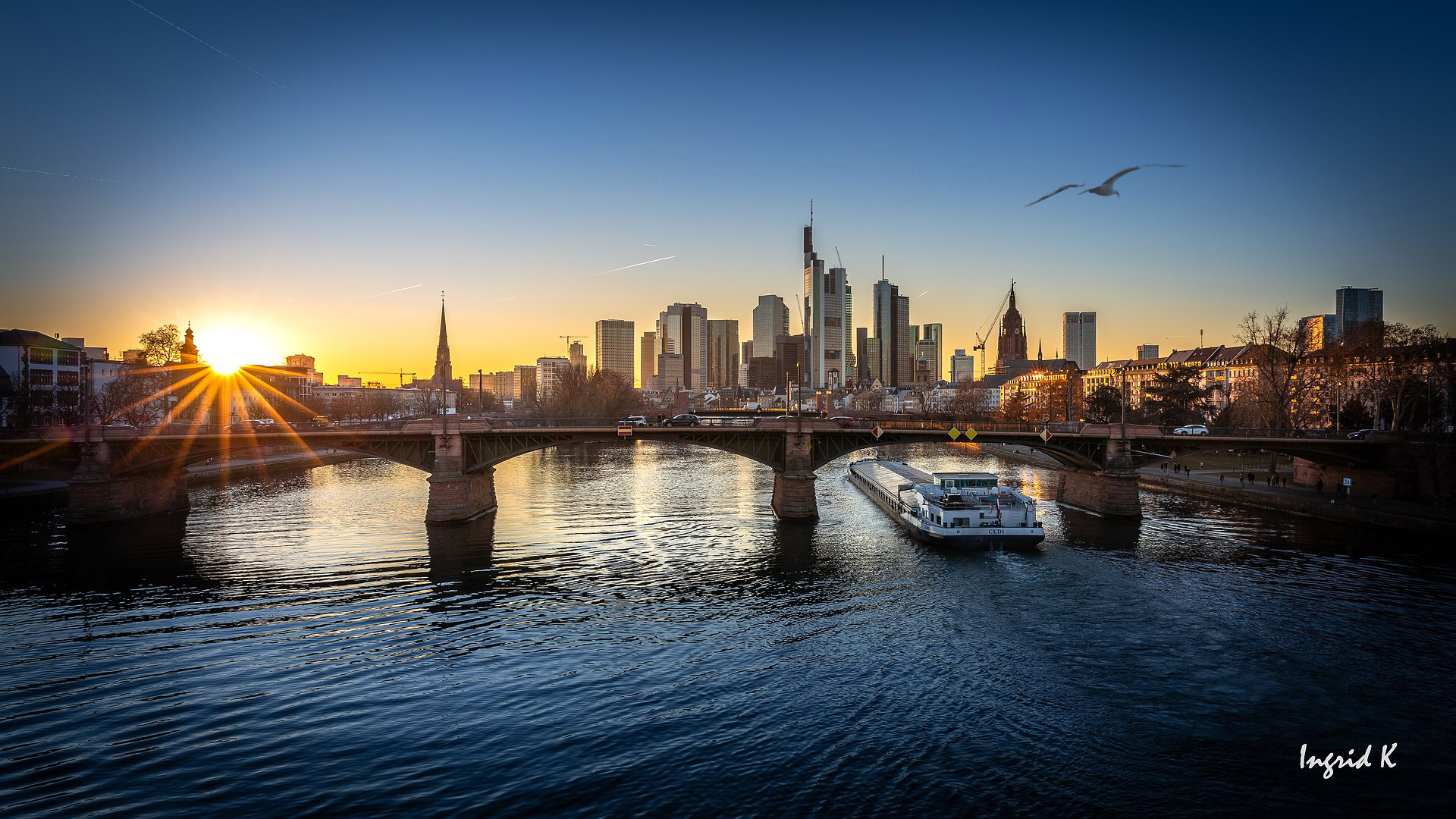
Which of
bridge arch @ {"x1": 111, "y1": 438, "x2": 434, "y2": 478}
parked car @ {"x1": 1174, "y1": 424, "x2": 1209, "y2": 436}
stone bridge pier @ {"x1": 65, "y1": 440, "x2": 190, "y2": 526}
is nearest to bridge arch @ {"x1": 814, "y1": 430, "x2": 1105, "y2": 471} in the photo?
parked car @ {"x1": 1174, "y1": 424, "x2": 1209, "y2": 436}

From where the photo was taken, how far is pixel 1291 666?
30828 millimetres

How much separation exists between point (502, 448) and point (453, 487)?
617 centimetres

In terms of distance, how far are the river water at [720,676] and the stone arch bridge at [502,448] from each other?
10.2m

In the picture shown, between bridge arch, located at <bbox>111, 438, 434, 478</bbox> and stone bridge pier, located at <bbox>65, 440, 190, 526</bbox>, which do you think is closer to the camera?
stone bridge pier, located at <bbox>65, 440, 190, 526</bbox>

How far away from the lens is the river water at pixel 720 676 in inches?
851

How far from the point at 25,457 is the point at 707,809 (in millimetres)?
80170

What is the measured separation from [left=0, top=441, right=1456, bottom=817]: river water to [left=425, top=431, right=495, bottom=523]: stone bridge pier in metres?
6.55

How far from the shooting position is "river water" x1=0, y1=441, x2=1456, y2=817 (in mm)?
21625

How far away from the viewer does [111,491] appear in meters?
66.2

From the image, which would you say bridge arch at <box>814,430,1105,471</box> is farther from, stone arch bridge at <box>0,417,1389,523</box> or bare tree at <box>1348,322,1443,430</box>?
bare tree at <box>1348,322,1443,430</box>

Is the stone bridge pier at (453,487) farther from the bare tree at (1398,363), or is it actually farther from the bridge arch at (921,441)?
the bare tree at (1398,363)

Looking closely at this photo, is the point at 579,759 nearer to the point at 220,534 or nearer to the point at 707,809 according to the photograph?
the point at 707,809

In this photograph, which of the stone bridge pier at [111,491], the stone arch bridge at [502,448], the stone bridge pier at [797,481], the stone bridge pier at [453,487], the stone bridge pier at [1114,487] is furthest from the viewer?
the stone bridge pier at [1114,487]

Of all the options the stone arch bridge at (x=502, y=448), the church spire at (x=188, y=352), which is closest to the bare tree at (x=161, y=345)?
the church spire at (x=188, y=352)
